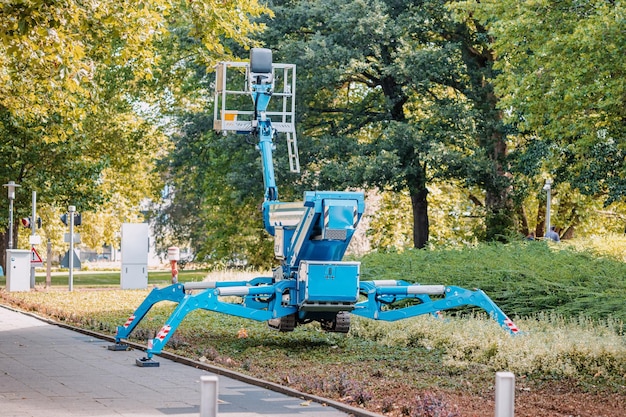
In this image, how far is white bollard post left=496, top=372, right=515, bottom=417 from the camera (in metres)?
5.66

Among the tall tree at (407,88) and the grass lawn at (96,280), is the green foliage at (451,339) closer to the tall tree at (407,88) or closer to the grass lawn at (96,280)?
the tall tree at (407,88)

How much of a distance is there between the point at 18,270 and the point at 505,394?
27.8 metres

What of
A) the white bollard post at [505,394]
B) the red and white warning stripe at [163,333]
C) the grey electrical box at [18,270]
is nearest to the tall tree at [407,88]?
the grey electrical box at [18,270]

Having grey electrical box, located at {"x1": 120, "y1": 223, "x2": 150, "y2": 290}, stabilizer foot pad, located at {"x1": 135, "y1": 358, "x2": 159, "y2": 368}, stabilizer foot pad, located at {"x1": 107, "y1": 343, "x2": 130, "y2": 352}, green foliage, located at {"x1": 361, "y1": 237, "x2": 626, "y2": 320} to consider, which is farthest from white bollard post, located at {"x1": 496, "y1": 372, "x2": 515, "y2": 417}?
grey electrical box, located at {"x1": 120, "y1": 223, "x2": 150, "y2": 290}

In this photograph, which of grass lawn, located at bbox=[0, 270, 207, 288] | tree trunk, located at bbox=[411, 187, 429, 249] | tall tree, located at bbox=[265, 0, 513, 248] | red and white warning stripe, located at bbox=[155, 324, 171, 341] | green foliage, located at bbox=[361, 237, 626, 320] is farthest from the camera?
grass lawn, located at bbox=[0, 270, 207, 288]

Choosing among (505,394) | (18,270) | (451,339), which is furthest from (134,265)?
(505,394)

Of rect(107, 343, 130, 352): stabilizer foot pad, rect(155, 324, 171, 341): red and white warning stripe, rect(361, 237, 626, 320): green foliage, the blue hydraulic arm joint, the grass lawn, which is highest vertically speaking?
the blue hydraulic arm joint

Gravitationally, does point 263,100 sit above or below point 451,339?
above

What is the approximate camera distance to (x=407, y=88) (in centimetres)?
3369

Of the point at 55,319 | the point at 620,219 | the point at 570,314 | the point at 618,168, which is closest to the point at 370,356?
the point at 570,314

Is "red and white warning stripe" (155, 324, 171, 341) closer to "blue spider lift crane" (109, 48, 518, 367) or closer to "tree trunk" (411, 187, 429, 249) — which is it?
"blue spider lift crane" (109, 48, 518, 367)

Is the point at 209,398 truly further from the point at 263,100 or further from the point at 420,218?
the point at 420,218

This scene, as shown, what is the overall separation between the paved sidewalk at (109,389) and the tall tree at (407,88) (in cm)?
1875

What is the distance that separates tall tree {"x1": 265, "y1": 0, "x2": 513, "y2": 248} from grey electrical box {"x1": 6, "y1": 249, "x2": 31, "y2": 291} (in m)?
9.88
